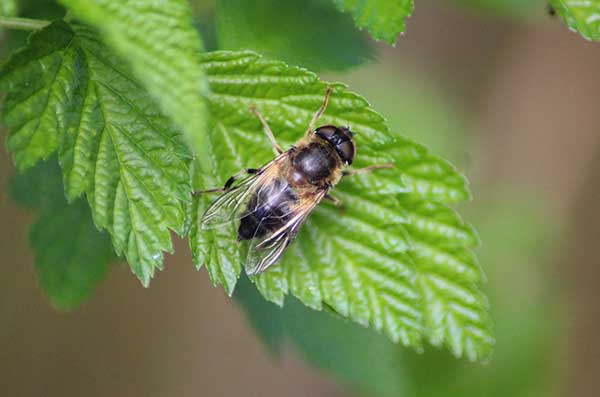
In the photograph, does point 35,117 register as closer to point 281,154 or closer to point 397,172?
point 281,154

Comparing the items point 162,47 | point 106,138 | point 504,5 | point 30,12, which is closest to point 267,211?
point 106,138

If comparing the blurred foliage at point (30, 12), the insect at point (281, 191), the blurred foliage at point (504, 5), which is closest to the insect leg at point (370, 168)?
the insect at point (281, 191)

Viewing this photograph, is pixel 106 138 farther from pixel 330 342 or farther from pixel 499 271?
pixel 499 271

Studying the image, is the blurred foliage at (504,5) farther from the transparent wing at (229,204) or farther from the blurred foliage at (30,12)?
the blurred foliage at (30,12)

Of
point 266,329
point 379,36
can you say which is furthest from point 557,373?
point 379,36

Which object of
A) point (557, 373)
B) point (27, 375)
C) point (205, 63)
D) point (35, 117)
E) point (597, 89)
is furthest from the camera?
point (597, 89)

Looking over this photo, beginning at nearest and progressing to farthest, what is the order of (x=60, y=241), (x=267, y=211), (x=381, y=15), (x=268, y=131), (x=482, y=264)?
1. (x=381, y=15)
2. (x=268, y=131)
3. (x=267, y=211)
4. (x=60, y=241)
5. (x=482, y=264)
